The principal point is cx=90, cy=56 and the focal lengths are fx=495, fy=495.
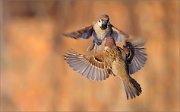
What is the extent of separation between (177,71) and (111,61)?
6.05 feet

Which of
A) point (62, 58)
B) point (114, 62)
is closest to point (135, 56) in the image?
point (114, 62)

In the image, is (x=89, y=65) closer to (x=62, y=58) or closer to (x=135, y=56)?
(x=135, y=56)

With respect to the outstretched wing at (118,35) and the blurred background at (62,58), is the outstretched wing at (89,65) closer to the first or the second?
the outstretched wing at (118,35)

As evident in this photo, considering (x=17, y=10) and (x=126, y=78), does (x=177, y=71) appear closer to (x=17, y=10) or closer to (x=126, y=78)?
(x=17, y=10)

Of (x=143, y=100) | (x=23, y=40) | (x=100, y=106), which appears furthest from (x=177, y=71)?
(x=23, y=40)

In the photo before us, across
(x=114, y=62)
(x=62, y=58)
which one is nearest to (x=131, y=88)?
(x=114, y=62)

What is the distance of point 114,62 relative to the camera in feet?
1.50

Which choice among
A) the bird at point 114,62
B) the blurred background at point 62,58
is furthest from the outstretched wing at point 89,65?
the blurred background at point 62,58

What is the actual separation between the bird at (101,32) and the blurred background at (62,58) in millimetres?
1631

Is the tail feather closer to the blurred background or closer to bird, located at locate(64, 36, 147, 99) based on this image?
bird, located at locate(64, 36, 147, 99)

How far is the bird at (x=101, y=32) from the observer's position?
438 millimetres

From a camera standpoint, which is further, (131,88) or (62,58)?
(62,58)

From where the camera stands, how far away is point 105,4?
2.14 meters

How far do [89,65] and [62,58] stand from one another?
5.35 ft
